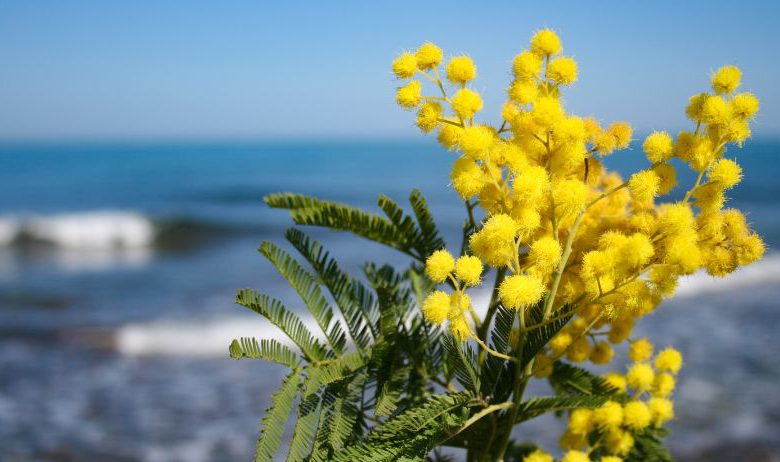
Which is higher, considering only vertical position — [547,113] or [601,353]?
[547,113]

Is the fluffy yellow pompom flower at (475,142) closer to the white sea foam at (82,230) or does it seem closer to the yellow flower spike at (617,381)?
the yellow flower spike at (617,381)

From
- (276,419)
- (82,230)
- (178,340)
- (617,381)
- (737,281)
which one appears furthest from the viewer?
(82,230)

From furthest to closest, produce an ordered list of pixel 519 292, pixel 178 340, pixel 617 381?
pixel 178 340
pixel 617 381
pixel 519 292

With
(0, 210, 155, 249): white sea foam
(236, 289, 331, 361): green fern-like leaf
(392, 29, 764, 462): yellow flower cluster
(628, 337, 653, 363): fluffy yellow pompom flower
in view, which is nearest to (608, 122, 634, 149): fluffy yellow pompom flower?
(392, 29, 764, 462): yellow flower cluster

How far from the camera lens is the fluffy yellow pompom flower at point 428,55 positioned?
112cm

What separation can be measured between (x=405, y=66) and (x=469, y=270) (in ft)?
1.17

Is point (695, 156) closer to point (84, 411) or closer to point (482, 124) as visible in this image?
point (482, 124)

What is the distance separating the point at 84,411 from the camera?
22.0ft

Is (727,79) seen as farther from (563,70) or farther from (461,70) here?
(461,70)

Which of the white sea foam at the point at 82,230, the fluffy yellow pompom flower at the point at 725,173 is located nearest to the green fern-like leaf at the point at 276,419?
the fluffy yellow pompom flower at the point at 725,173

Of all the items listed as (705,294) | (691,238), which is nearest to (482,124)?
(691,238)

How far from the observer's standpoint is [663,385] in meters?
1.38

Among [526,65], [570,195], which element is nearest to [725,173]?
[570,195]

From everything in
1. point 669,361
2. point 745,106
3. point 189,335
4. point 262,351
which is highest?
point 189,335
